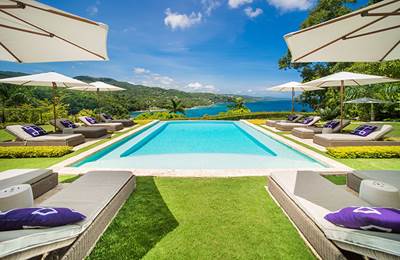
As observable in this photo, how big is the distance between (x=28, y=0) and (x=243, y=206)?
12.7 ft

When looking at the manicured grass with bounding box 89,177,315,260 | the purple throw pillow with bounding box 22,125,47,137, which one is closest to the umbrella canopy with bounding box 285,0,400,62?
the manicured grass with bounding box 89,177,315,260

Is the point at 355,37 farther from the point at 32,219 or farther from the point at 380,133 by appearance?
the point at 380,133

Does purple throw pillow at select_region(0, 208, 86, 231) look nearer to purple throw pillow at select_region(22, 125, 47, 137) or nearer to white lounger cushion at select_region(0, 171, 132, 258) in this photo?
white lounger cushion at select_region(0, 171, 132, 258)

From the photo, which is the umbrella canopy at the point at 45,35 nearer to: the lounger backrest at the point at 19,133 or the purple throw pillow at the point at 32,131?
the lounger backrest at the point at 19,133

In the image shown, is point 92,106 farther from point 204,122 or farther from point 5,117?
point 204,122

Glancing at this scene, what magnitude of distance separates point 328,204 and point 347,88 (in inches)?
933

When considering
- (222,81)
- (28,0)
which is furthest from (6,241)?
(222,81)

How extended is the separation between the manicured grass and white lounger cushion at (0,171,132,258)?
1.30 ft

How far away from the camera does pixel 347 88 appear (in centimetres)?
2264

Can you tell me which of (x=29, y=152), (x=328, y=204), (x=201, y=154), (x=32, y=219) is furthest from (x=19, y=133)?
(x=328, y=204)

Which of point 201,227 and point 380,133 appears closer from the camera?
point 201,227

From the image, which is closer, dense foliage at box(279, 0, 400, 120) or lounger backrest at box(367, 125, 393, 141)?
lounger backrest at box(367, 125, 393, 141)

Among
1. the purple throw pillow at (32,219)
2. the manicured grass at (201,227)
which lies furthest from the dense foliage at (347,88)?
the purple throw pillow at (32,219)

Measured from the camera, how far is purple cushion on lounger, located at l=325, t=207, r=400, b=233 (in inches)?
83.9
